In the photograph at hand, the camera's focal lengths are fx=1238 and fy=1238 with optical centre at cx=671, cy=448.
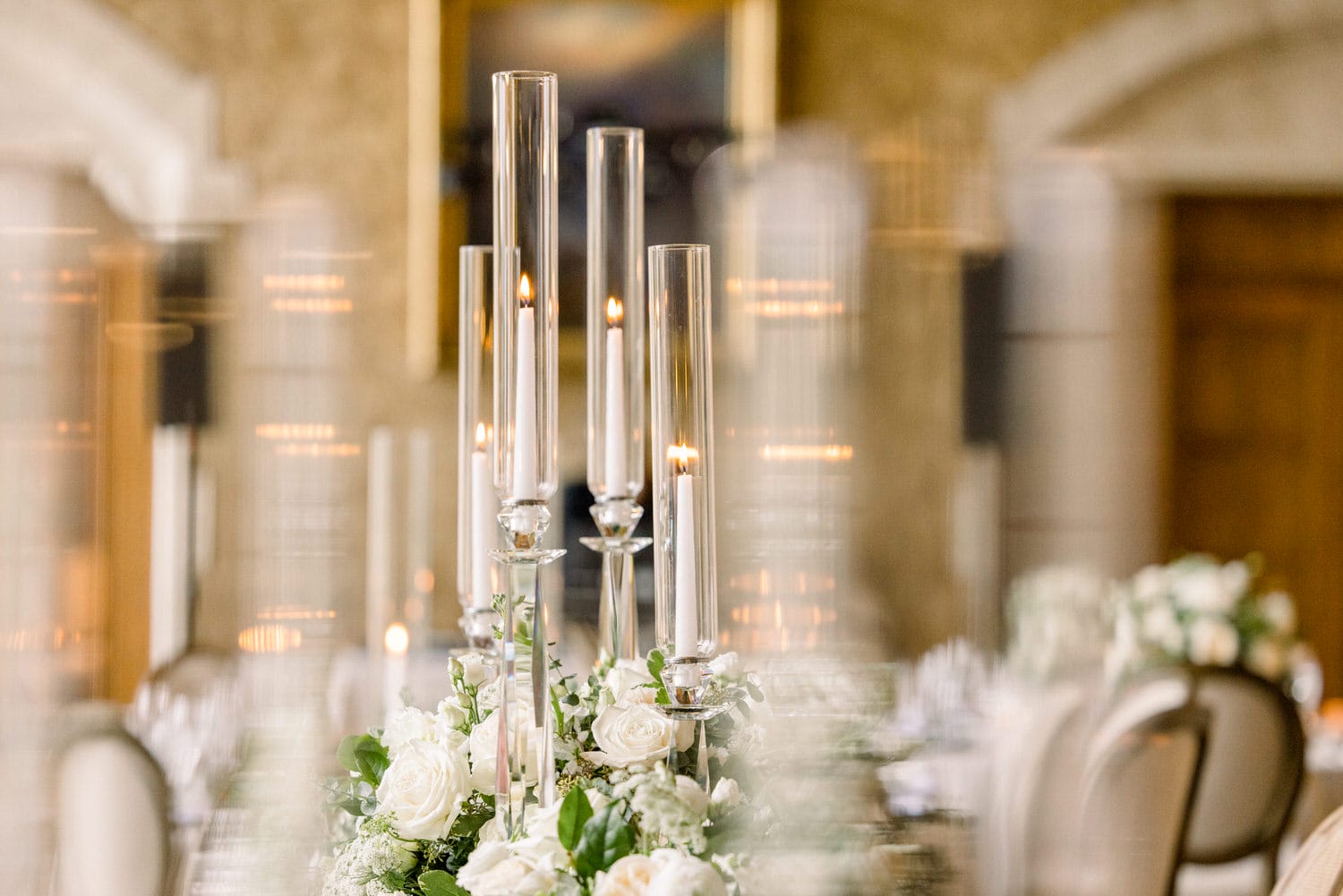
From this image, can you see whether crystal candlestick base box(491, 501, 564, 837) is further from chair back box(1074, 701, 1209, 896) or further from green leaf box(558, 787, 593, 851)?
chair back box(1074, 701, 1209, 896)

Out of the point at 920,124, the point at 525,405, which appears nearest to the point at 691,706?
the point at 525,405

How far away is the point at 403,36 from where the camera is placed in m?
4.55

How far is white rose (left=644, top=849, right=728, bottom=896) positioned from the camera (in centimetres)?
77

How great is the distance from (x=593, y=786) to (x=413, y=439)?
3821 mm

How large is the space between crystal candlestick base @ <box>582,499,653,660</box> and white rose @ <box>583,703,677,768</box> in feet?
0.72

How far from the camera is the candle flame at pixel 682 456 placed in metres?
0.96

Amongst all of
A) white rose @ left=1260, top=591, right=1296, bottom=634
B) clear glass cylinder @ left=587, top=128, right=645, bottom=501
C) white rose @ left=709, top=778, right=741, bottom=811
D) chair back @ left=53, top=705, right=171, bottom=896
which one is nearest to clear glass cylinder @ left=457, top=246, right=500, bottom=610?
clear glass cylinder @ left=587, top=128, right=645, bottom=501

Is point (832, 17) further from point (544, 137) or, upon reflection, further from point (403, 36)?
point (544, 137)

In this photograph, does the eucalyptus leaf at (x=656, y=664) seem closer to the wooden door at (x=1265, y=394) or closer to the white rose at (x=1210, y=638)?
the white rose at (x=1210, y=638)

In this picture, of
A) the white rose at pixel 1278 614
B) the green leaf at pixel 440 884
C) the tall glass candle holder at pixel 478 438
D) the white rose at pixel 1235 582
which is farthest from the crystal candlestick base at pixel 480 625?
the white rose at pixel 1278 614

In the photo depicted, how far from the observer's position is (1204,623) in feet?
9.30

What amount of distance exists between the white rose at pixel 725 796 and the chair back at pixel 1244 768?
5.11 feet

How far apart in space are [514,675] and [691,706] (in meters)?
0.14

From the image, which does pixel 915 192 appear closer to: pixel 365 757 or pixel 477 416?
pixel 477 416
